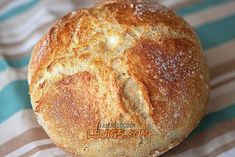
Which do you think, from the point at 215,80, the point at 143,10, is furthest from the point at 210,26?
the point at 143,10

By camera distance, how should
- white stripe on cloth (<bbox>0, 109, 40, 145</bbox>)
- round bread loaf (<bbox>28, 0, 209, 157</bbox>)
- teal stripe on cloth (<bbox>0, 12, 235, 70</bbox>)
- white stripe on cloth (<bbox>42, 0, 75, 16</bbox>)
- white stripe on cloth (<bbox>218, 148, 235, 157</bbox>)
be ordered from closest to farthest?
round bread loaf (<bbox>28, 0, 209, 157</bbox>)
white stripe on cloth (<bbox>218, 148, 235, 157</bbox>)
white stripe on cloth (<bbox>0, 109, 40, 145</bbox>)
teal stripe on cloth (<bbox>0, 12, 235, 70</bbox>)
white stripe on cloth (<bbox>42, 0, 75, 16</bbox>)

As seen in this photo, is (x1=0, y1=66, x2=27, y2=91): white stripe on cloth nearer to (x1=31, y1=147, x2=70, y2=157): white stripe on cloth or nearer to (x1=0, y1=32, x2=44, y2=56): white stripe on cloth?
(x1=0, y1=32, x2=44, y2=56): white stripe on cloth

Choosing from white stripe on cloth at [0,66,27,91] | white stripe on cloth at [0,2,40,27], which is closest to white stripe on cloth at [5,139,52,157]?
white stripe on cloth at [0,66,27,91]

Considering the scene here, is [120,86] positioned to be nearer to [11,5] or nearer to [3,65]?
[3,65]

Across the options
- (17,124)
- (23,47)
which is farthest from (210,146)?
(23,47)

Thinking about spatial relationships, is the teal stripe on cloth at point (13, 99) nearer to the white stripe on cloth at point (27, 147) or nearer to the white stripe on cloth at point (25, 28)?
the white stripe on cloth at point (27, 147)

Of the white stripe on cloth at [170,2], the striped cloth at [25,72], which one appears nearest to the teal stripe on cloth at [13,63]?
the striped cloth at [25,72]
